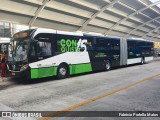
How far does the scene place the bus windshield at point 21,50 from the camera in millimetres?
10848

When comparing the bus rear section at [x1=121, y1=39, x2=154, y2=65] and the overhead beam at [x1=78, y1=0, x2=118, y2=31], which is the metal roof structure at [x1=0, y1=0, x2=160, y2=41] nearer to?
the overhead beam at [x1=78, y1=0, x2=118, y2=31]

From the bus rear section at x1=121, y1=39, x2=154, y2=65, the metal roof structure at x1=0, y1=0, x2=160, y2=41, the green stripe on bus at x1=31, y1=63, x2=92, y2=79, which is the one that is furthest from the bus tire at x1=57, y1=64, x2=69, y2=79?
the metal roof structure at x1=0, y1=0, x2=160, y2=41

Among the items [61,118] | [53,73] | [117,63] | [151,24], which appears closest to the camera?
[61,118]

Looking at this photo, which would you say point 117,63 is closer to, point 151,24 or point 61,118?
point 61,118

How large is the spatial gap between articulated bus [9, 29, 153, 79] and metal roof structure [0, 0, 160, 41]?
11.3 meters

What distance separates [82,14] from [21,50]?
2183 cm

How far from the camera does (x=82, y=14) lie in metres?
31.5

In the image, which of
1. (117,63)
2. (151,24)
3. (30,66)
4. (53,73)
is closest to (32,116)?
(30,66)

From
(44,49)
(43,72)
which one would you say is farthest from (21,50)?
(43,72)

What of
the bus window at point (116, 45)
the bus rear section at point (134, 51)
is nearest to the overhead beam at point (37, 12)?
the bus window at point (116, 45)

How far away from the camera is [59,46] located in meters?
12.5

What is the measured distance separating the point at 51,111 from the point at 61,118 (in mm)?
701

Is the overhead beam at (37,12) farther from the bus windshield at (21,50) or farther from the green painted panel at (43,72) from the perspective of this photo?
the green painted panel at (43,72)

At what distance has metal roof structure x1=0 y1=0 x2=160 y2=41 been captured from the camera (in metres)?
23.6
